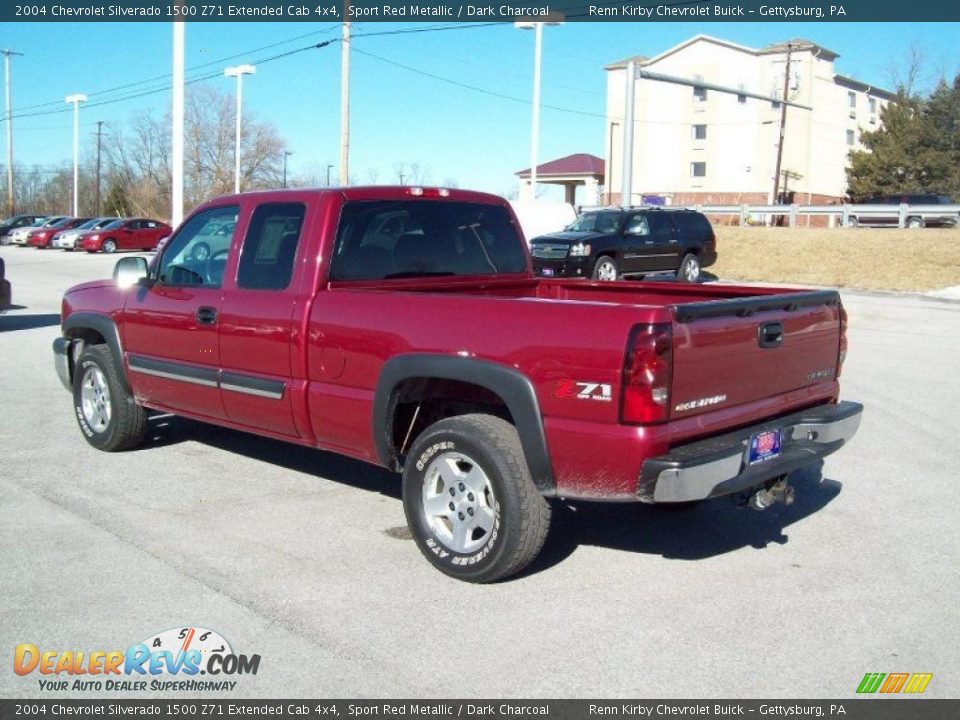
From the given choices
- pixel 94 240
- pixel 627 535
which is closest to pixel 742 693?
pixel 627 535

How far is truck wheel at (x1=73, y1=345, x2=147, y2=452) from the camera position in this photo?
714 centimetres

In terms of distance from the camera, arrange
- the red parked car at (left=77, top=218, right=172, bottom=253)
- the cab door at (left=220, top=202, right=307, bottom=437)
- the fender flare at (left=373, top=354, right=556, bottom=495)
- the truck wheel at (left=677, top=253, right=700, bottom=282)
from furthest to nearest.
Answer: the red parked car at (left=77, top=218, right=172, bottom=253), the truck wheel at (left=677, top=253, right=700, bottom=282), the cab door at (left=220, top=202, right=307, bottom=437), the fender flare at (left=373, top=354, right=556, bottom=495)

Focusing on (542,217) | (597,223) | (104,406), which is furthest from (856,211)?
(104,406)

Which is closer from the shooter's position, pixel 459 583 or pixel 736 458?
pixel 736 458

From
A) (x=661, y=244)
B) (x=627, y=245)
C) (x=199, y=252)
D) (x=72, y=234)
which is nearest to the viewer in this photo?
(x=199, y=252)

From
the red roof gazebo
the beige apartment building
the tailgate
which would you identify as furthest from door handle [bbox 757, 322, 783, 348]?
the red roof gazebo

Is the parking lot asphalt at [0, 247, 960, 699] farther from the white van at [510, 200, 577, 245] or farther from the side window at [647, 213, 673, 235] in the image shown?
the white van at [510, 200, 577, 245]

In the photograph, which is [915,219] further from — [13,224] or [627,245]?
[13,224]

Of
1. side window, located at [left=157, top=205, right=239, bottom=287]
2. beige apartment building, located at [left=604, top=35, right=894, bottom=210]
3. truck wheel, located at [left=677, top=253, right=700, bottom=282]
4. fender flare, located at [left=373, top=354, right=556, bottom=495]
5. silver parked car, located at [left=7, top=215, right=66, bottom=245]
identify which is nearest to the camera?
fender flare, located at [left=373, top=354, right=556, bottom=495]

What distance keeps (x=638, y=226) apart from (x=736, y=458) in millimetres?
18074

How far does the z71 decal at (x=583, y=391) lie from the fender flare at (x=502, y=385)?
5.9 inches

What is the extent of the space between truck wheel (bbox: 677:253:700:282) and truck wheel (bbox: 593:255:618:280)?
2372mm

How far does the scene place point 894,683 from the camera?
384 cm

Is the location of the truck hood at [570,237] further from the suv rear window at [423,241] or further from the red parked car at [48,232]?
the red parked car at [48,232]
